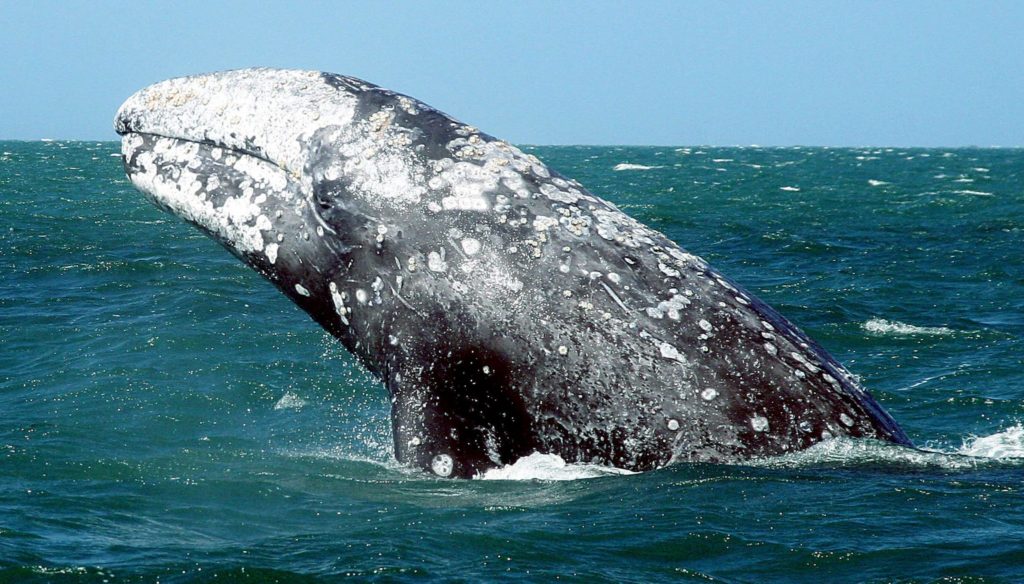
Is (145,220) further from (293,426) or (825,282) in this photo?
(293,426)

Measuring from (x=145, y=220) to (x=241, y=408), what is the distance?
1793cm

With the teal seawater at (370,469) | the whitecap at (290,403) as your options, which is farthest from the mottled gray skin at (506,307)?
the whitecap at (290,403)

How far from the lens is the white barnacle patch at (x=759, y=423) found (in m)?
5.44

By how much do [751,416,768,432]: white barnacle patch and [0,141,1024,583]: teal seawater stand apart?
0.52 feet

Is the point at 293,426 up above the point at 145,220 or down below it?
below

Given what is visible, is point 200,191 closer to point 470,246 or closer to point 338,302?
point 338,302

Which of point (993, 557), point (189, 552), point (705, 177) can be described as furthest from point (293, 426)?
point (705, 177)

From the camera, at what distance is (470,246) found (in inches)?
226

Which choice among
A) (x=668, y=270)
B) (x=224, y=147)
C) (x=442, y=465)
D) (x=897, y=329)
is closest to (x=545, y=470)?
(x=442, y=465)

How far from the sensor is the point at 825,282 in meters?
17.2

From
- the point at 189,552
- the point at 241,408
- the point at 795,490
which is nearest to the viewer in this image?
the point at 189,552

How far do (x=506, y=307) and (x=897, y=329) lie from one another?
8566mm

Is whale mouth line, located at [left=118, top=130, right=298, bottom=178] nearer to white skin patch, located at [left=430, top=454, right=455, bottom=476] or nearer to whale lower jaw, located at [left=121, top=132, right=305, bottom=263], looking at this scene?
whale lower jaw, located at [left=121, top=132, right=305, bottom=263]

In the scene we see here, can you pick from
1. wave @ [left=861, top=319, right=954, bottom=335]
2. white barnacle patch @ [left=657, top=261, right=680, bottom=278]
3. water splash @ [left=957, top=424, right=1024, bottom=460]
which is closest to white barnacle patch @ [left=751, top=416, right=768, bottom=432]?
white barnacle patch @ [left=657, top=261, right=680, bottom=278]
